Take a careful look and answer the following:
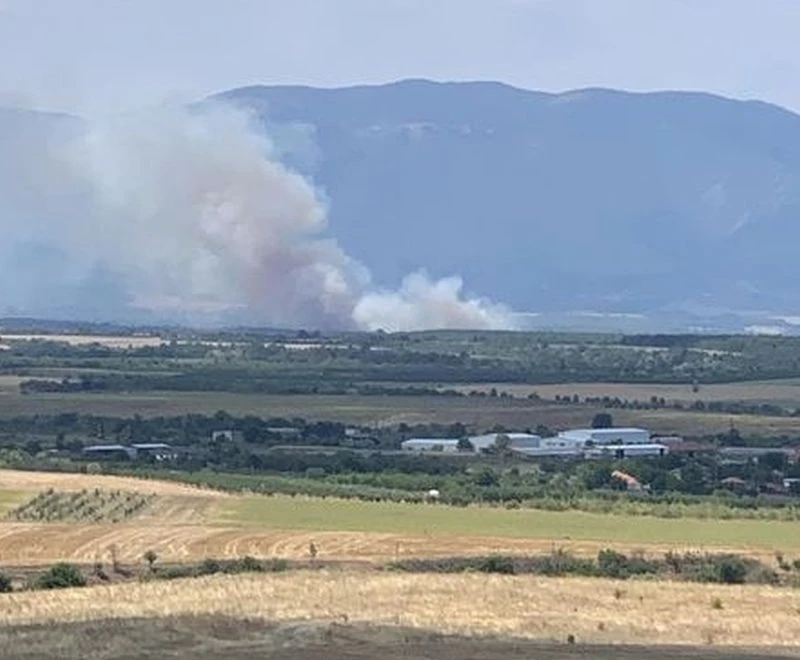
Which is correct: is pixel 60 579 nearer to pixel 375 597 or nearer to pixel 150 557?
pixel 375 597

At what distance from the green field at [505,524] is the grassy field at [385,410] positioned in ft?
116

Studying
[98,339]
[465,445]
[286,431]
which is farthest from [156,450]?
[98,339]

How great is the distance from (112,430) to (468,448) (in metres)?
15.0

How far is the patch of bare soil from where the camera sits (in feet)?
94.4

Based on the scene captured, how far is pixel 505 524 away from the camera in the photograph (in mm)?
54281

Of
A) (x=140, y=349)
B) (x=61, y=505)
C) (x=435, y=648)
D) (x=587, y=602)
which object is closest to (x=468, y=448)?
(x=61, y=505)

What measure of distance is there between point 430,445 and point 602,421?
41.5 ft

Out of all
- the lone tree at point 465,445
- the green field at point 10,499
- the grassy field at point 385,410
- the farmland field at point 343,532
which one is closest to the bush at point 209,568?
the farmland field at point 343,532

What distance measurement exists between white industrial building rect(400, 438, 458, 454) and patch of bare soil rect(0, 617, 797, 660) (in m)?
50.8

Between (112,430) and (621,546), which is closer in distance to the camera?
(621,546)

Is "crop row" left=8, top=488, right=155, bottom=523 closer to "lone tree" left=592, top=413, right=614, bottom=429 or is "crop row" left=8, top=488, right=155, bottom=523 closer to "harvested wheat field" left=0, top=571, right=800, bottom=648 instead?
"harvested wheat field" left=0, top=571, right=800, bottom=648

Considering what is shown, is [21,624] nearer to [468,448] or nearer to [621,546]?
[621,546]

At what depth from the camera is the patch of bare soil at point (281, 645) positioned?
28.8 meters

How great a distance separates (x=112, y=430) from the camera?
297 feet
